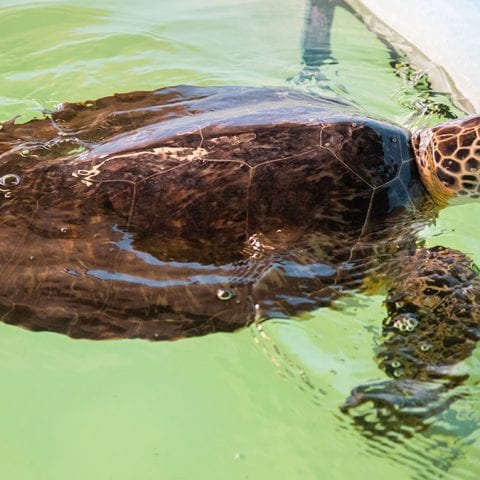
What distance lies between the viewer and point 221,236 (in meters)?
2.52

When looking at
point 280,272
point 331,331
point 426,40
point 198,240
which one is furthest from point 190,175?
point 426,40

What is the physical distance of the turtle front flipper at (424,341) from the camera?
2.45m

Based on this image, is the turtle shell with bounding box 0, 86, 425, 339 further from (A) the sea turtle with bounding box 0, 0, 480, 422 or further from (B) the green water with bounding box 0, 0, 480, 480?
(B) the green water with bounding box 0, 0, 480, 480


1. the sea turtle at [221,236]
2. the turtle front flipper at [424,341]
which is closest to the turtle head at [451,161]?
the sea turtle at [221,236]

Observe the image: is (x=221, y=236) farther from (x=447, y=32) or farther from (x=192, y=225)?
(x=447, y=32)

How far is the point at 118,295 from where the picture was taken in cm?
251

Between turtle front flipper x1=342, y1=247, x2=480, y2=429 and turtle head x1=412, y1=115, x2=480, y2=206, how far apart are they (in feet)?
1.15

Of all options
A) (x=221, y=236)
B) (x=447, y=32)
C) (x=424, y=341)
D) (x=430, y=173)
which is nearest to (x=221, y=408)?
(x=221, y=236)

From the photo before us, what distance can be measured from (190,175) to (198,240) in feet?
0.85

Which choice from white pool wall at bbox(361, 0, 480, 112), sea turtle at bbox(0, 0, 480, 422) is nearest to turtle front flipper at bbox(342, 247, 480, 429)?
sea turtle at bbox(0, 0, 480, 422)

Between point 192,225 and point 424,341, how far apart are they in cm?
105

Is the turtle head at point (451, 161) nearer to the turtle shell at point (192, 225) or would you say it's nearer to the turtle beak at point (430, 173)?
the turtle beak at point (430, 173)

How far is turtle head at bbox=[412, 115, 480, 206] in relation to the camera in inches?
114

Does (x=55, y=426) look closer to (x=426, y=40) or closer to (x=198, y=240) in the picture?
(x=198, y=240)
